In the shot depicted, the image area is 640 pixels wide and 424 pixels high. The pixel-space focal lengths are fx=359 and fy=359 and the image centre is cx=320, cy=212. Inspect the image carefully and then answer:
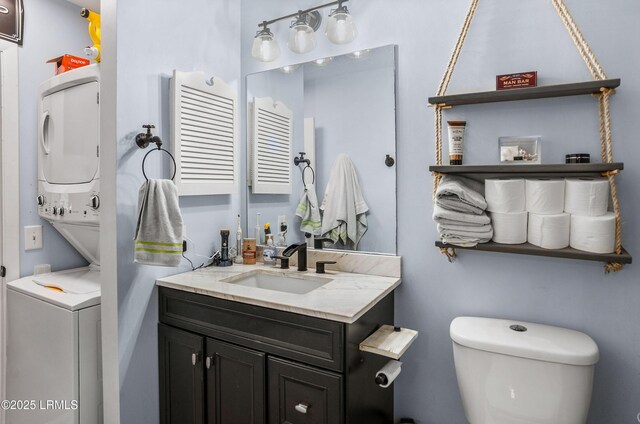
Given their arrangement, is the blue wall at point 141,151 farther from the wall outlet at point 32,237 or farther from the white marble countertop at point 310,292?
the wall outlet at point 32,237

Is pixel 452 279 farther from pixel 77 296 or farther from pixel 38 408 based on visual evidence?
pixel 38 408

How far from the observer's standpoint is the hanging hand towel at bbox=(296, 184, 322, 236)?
1.95 meters

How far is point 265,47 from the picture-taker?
199cm

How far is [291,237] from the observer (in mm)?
2064

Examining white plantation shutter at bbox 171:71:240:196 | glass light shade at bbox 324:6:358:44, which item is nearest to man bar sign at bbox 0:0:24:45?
white plantation shutter at bbox 171:71:240:196

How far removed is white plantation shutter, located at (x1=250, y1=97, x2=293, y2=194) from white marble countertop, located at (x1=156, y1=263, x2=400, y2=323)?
510mm

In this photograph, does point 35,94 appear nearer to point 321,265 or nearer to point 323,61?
point 323,61

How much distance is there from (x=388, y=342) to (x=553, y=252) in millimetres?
690

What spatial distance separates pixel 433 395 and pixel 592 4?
5.74ft

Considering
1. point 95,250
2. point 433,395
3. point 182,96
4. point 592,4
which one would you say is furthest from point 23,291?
point 592,4

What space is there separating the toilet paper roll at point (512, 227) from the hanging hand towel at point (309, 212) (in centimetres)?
89

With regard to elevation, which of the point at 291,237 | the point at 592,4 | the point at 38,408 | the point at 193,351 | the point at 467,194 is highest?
the point at 592,4

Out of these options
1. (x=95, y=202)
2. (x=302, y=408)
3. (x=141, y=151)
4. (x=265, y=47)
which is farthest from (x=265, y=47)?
(x=302, y=408)

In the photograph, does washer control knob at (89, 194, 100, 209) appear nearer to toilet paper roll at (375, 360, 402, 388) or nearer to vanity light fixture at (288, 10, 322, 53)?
vanity light fixture at (288, 10, 322, 53)
